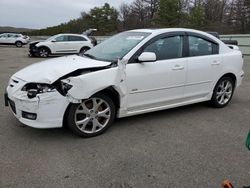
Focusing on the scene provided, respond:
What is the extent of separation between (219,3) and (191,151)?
123 feet

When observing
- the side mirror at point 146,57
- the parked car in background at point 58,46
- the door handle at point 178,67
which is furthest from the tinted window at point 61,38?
the side mirror at point 146,57

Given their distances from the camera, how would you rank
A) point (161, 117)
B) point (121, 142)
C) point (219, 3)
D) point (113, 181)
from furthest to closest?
1. point (219, 3)
2. point (161, 117)
3. point (121, 142)
4. point (113, 181)

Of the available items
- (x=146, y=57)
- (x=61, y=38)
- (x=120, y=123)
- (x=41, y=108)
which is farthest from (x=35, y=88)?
(x=61, y=38)

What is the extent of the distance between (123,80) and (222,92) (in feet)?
7.86

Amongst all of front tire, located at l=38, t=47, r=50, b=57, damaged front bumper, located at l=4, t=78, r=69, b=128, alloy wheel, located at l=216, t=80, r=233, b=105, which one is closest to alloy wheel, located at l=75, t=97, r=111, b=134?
damaged front bumper, located at l=4, t=78, r=69, b=128

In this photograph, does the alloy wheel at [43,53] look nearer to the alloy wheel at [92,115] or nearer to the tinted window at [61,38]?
the tinted window at [61,38]

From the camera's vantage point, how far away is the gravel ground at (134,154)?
297 centimetres

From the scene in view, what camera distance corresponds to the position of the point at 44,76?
3779mm

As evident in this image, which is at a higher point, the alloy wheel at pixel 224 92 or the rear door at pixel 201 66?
the rear door at pixel 201 66

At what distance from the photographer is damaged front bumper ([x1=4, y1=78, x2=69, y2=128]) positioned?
3.62m

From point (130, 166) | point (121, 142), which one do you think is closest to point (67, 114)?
point (121, 142)

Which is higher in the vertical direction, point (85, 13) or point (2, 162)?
point (85, 13)

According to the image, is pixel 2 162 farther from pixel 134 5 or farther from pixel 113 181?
pixel 134 5

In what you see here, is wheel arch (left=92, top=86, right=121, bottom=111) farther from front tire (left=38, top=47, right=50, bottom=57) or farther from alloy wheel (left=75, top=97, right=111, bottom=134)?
front tire (left=38, top=47, right=50, bottom=57)
